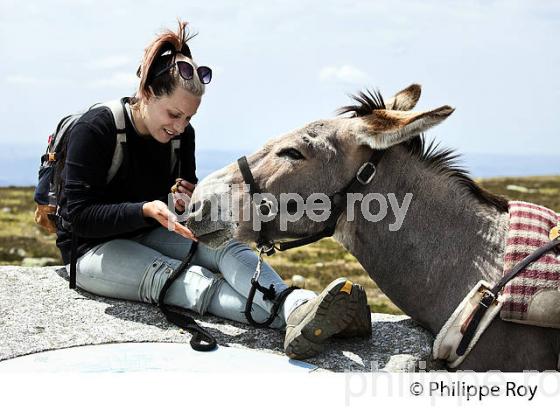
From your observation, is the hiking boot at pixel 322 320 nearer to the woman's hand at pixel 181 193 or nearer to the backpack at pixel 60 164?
the woman's hand at pixel 181 193

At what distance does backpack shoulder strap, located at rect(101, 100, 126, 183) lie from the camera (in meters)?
7.65

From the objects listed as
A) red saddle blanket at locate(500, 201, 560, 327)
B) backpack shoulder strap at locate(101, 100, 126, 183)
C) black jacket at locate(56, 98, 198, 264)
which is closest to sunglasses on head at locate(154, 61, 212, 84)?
backpack shoulder strap at locate(101, 100, 126, 183)

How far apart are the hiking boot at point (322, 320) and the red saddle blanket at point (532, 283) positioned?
1454mm

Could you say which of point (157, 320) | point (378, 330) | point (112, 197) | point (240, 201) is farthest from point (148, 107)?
point (378, 330)

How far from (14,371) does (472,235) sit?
4.49 metres

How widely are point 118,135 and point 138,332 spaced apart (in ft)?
7.43

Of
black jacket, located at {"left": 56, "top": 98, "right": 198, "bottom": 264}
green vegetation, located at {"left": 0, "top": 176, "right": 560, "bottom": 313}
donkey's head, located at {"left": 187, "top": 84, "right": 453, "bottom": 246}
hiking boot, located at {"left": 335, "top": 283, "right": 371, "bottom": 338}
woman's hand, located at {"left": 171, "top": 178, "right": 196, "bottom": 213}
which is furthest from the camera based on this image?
green vegetation, located at {"left": 0, "top": 176, "right": 560, "bottom": 313}

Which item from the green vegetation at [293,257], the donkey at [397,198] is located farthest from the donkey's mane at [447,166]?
the green vegetation at [293,257]

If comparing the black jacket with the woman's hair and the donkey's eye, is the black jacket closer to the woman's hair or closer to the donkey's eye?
the woman's hair

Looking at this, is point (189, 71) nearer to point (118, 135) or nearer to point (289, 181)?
point (118, 135)

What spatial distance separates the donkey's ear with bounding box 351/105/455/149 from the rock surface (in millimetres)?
2059

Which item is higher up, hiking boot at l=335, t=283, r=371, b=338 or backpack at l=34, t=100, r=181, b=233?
backpack at l=34, t=100, r=181, b=233

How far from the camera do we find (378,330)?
→ 24.6 feet

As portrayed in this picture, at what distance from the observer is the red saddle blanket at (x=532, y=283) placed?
5.49m
